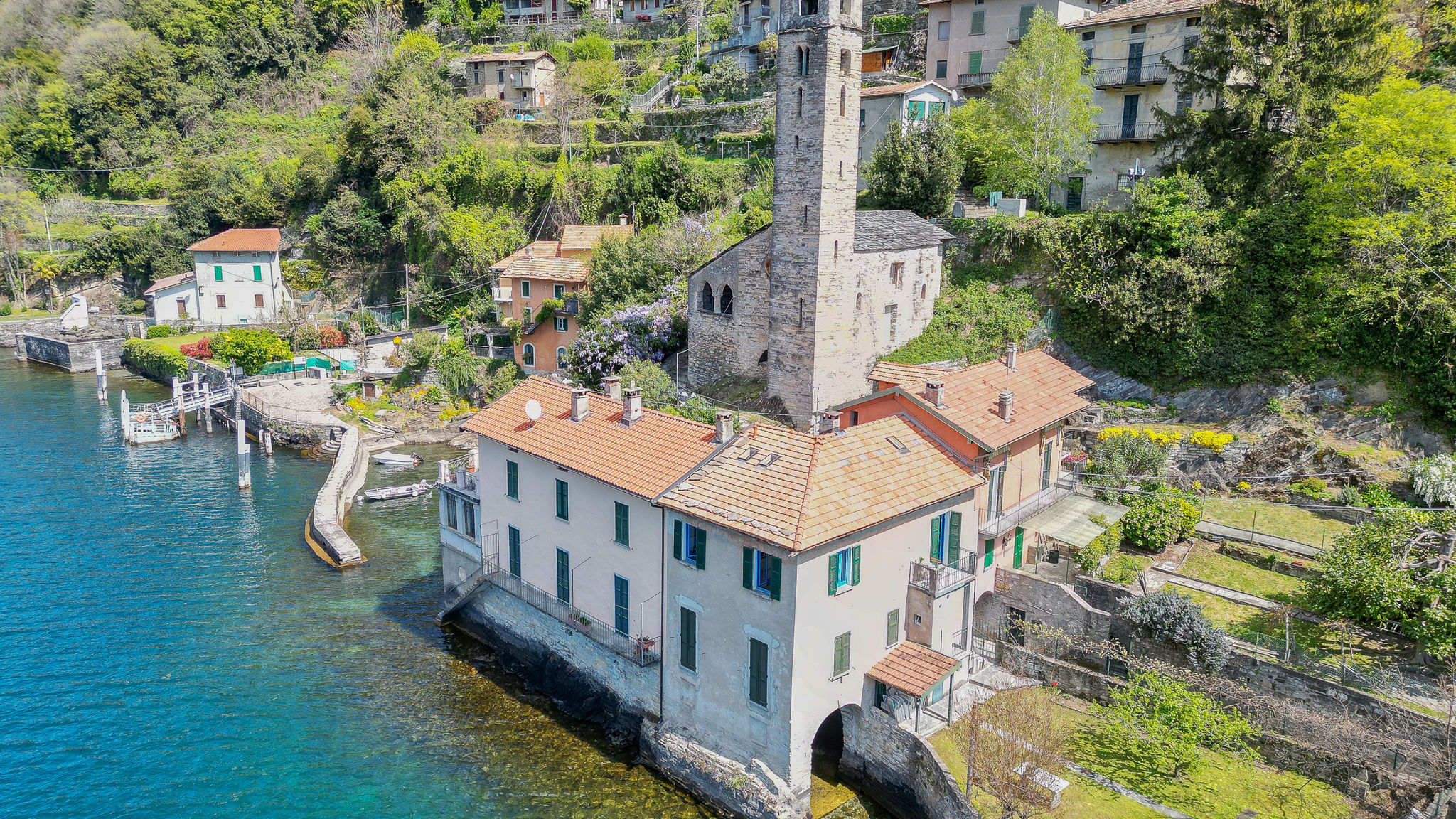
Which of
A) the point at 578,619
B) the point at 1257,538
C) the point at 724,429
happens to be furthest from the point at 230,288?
the point at 1257,538

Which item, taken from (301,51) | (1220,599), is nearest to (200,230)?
(301,51)

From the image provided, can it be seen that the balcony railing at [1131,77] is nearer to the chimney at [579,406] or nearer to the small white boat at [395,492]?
the chimney at [579,406]

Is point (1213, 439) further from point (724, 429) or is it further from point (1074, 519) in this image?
point (724, 429)

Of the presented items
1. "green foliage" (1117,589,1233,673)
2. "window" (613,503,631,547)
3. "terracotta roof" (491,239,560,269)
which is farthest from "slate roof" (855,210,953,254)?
"terracotta roof" (491,239,560,269)

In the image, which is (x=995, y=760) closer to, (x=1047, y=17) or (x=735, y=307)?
(x=735, y=307)

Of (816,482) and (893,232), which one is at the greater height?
(893,232)

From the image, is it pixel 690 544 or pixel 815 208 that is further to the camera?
pixel 815 208
